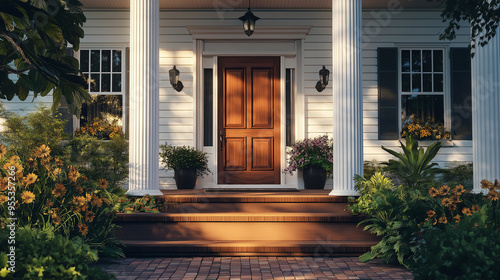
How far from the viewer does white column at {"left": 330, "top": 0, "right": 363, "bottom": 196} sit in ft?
23.8

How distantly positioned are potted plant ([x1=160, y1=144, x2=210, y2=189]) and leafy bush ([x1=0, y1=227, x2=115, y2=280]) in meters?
5.52

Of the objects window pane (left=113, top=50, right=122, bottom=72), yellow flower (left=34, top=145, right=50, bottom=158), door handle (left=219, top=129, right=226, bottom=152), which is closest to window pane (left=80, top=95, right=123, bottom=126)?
window pane (left=113, top=50, right=122, bottom=72)

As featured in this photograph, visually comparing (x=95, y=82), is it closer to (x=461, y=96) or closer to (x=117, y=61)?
(x=117, y=61)

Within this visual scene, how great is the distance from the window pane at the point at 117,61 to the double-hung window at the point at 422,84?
5448 mm

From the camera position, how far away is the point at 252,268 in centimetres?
525

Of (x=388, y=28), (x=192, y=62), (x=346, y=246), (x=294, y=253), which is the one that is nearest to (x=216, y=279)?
(x=294, y=253)

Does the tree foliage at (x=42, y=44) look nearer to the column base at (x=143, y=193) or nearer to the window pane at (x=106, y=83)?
the column base at (x=143, y=193)

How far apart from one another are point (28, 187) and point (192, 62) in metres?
5.47

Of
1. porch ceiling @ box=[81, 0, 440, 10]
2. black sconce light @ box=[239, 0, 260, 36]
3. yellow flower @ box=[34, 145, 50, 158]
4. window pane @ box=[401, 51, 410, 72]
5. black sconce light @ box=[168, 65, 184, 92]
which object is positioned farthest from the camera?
window pane @ box=[401, 51, 410, 72]

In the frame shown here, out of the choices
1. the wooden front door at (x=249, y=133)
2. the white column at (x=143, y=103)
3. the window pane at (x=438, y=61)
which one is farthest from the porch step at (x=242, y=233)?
the window pane at (x=438, y=61)

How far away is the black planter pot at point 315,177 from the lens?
9.14 meters

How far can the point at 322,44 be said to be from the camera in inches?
384

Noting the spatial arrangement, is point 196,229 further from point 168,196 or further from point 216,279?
point 216,279

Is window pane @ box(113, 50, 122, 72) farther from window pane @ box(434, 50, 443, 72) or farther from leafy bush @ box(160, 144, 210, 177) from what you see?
window pane @ box(434, 50, 443, 72)
